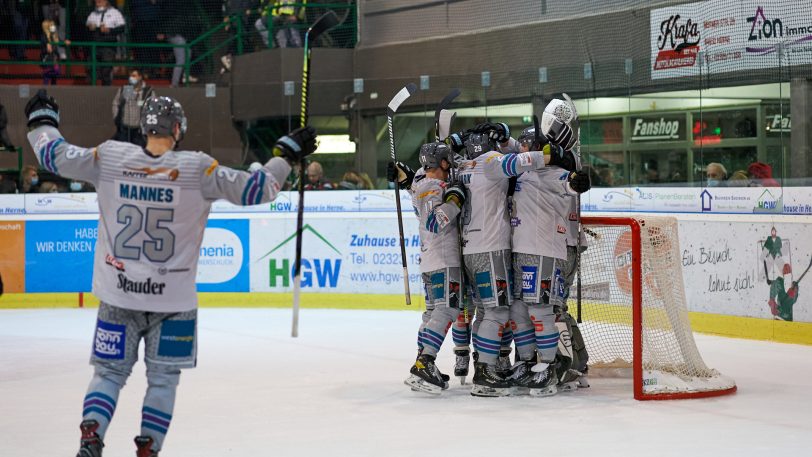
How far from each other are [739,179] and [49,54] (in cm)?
881

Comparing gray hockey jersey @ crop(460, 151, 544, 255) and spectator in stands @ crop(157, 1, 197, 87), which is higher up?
spectator in stands @ crop(157, 1, 197, 87)

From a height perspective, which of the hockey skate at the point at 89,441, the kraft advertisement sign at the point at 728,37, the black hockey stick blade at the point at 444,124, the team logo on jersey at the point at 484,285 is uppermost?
the kraft advertisement sign at the point at 728,37

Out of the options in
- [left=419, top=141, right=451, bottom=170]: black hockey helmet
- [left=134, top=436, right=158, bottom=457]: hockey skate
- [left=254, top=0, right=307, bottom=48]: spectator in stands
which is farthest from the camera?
[left=254, top=0, right=307, bottom=48]: spectator in stands

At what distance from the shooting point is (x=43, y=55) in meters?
13.6

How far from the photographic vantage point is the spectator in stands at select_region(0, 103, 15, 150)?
37.9ft

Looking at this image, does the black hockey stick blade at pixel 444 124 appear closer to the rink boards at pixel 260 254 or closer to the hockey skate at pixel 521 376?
the hockey skate at pixel 521 376

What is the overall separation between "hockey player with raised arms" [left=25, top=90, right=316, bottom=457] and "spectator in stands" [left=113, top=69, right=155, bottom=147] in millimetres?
7514

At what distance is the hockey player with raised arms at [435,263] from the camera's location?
5844mm

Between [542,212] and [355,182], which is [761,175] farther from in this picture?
[355,182]

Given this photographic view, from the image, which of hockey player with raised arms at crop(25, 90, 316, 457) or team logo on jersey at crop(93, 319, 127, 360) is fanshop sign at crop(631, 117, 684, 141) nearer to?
hockey player with raised arms at crop(25, 90, 316, 457)

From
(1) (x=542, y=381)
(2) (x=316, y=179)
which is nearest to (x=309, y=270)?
(2) (x=316, y=179)

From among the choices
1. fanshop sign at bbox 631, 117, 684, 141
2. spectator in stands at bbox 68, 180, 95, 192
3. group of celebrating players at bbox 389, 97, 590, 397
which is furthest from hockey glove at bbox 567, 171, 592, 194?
spectator in stands at bbox 68, 180, 95, 192

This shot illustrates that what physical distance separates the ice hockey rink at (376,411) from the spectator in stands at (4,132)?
13.7ft

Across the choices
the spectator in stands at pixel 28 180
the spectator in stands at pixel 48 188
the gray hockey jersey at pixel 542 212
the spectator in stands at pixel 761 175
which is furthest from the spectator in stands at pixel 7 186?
the spectator in stands at pixel 761 175
